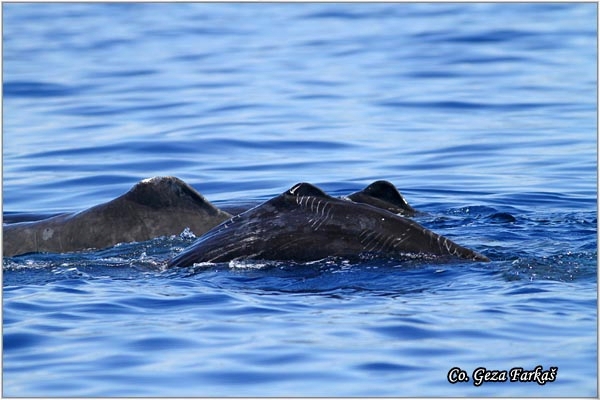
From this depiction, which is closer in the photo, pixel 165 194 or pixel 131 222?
pixel 165 194

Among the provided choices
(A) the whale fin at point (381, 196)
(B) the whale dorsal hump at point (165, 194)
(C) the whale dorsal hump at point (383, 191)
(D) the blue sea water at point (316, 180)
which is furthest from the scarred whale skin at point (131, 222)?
(C) the whale dorsal hump at point (383, 191)

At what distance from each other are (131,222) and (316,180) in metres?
4.94

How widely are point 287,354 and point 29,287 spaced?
2.54 m

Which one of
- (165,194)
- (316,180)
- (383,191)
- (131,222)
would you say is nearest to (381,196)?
(383,191)

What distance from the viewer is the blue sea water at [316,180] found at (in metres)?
7.51

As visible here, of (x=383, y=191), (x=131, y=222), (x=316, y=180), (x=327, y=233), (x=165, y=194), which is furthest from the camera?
(x=316, y=180)

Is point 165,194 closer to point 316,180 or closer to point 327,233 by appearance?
point 327,233

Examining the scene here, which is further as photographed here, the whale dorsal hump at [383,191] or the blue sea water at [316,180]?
the whale dorsal hump at [383,191]

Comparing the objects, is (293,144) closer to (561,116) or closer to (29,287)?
(561,116)

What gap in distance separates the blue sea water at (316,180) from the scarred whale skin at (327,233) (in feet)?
0.39

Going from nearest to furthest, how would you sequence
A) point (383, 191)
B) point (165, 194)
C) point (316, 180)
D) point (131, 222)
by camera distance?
point (165, 194), point (131, 222), point (383, 191), point (316, 180)

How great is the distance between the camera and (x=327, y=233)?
887cm

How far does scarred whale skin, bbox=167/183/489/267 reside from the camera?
348 inches

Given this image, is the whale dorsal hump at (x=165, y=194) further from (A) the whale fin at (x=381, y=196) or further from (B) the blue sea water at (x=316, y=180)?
(A) the whale fin at (x=381, y=196)
